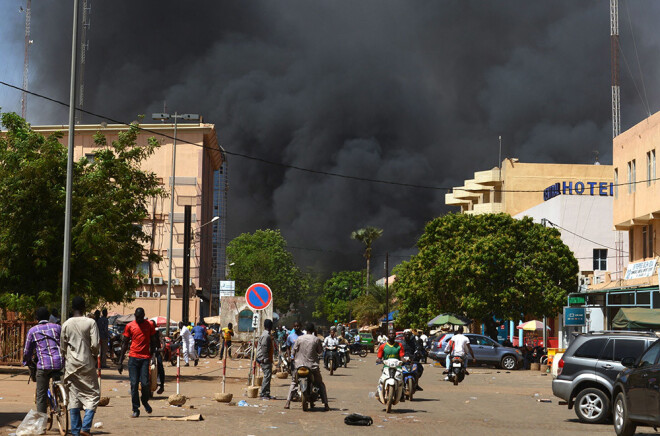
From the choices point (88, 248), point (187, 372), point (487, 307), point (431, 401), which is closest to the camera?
point (431, 401)

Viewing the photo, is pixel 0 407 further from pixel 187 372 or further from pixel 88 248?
pixel 187 372

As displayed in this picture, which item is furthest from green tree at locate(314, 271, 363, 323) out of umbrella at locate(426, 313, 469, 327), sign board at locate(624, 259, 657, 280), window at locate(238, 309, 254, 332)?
sign board at locate(624, 259, 657, 280)

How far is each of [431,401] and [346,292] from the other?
142680 mm

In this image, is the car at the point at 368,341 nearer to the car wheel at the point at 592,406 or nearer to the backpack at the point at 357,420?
the car wheel at the point at 592,406

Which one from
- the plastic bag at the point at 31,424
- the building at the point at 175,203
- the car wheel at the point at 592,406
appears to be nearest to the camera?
the plastic bag at the point at 31,424

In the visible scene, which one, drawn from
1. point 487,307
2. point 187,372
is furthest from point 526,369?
point 187,372

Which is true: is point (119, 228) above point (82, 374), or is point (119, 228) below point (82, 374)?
above

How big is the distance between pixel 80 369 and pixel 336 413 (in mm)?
7013

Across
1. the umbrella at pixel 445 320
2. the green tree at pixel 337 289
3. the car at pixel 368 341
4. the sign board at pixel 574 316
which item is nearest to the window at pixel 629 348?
the sign board at pixel 574 316

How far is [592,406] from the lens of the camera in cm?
1708

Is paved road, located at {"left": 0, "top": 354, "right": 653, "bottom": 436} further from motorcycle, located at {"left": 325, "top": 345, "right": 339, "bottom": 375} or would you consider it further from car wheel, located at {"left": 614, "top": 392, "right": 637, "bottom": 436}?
motorcycle, located at {"left": 325, "top": 345, "right": 339, "bottom": 375}

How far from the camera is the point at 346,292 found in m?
165

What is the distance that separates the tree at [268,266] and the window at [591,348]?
100 metres

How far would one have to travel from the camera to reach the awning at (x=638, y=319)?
1216 inches
